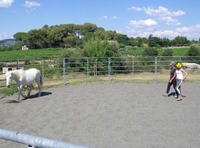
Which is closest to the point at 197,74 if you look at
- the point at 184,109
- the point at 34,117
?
the point at 184,109

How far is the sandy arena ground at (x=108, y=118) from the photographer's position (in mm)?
5836

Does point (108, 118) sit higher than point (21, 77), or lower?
lower

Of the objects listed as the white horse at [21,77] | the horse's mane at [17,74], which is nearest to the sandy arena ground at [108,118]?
the white horse at [21,77]

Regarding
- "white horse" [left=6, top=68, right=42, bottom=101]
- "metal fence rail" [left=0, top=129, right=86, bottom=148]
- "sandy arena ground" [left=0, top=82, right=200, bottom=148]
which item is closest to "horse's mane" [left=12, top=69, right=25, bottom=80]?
"white horse" [left=6, top=68, right=42, bottom=101]

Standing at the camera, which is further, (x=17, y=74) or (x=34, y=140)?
(x=17, y=74)

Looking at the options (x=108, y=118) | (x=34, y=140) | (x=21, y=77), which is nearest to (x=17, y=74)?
(x=21, y=77)

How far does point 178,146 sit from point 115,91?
24.3 ft

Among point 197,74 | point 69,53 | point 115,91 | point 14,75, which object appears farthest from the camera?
point 69,53

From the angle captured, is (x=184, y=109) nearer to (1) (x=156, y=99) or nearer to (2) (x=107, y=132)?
(1) (x=156, y=99)

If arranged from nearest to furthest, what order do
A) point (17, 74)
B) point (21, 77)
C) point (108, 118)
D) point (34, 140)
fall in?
point (34, 140) < point (108, 118) < point (17, 74) < point (21, 77)

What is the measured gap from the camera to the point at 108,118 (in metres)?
7.77

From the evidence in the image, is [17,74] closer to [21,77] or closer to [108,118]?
[21,77]

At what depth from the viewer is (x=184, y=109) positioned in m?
8.91

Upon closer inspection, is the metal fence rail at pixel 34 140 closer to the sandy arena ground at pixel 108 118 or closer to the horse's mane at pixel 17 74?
the sandy arena ground at pixel 108 118
